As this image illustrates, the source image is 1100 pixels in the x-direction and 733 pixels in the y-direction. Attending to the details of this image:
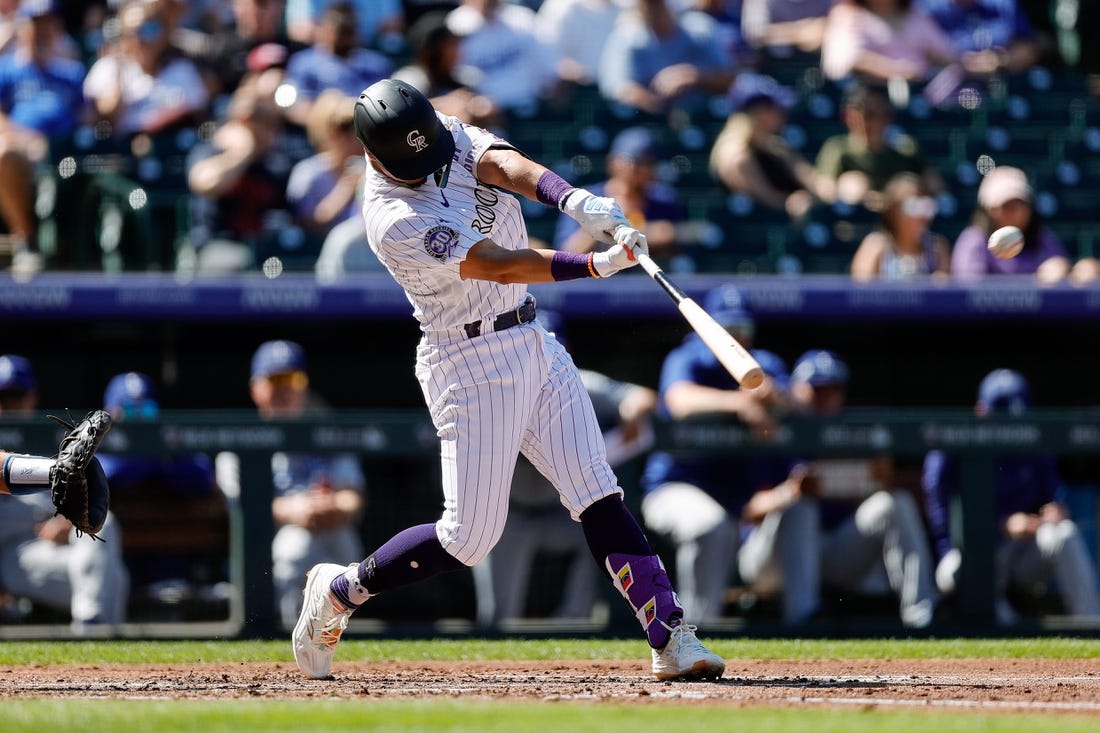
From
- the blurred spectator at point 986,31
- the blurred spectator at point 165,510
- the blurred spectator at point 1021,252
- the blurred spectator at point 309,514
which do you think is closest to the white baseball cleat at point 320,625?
the blurred spectator at point 309,514

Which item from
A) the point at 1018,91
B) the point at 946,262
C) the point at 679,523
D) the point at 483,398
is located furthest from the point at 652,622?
the point at 1018,91

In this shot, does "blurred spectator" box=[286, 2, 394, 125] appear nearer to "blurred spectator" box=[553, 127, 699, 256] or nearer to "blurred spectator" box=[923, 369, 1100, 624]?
"blurred spectator" box=[553, 127, 699, 256]

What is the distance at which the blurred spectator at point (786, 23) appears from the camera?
33.3ft

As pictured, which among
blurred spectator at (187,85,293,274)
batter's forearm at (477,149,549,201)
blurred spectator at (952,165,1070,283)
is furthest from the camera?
blurred spectator at (952,165,1070,283)

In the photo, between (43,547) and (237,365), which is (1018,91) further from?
(43,547)

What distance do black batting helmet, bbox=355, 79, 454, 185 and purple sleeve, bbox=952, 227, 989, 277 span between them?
448 cm

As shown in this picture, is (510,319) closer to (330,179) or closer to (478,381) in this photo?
(478,381)

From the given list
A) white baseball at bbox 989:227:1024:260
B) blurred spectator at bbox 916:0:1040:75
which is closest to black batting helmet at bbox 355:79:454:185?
white baseball at bbox 989:227:1024:260

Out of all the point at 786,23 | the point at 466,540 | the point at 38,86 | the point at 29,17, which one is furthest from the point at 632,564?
the point at 786,23

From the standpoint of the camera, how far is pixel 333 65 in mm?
8922

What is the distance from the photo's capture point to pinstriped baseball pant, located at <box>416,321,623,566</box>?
4.45 metres

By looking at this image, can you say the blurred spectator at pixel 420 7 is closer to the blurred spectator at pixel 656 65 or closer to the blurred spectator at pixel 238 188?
the blurred spectator at pixel 656 65

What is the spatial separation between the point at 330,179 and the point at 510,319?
4.01m

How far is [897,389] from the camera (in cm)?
830
